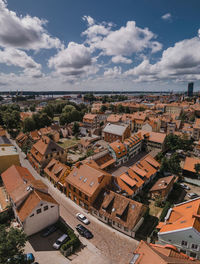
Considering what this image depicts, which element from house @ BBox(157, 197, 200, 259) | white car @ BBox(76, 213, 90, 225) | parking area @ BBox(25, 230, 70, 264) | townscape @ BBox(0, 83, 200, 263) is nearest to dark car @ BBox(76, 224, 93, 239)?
townscape @ BBox(0, 83, 200, 263)

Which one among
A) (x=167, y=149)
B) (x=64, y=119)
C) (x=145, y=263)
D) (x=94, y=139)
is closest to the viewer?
(x=145, y=263)

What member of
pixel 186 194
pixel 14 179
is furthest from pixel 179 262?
pixel 14 179

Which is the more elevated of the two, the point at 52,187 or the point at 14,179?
the point at 14,179

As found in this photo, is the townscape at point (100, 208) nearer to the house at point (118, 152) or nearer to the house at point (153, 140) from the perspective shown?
the house at point (118, 152)

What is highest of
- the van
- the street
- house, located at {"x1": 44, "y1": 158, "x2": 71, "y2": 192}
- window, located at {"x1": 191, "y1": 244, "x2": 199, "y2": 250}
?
house, located at {"x1": 44, "y1": 158, "x2": 71, "y2": 192}

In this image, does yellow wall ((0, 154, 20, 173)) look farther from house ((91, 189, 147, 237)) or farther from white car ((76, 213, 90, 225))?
house ((91, 189, 147, 237))

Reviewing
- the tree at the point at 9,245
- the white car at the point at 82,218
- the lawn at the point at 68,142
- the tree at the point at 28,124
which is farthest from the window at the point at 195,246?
the tree at the point at 28,124

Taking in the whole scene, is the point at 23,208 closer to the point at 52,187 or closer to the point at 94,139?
the point at 52,187
